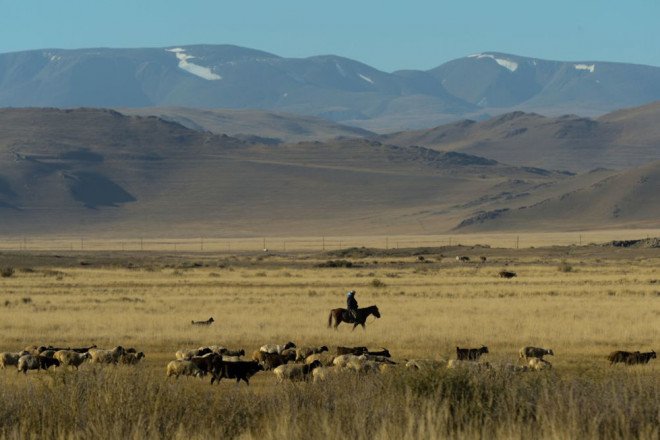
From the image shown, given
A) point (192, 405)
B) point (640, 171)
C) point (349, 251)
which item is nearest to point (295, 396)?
point (192, 405)

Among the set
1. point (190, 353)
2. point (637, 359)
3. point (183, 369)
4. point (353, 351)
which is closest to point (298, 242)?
point (353, 351)

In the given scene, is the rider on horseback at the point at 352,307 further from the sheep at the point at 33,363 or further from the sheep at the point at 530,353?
the sheep at the point at 33,363

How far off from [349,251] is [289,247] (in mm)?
28571

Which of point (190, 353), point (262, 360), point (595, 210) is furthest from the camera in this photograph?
point (595, 210)

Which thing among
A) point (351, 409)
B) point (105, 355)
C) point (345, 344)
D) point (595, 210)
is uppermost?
point (595, 210)

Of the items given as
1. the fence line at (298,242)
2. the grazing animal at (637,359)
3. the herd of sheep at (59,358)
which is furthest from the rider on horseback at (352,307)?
the fence line at (298,242)

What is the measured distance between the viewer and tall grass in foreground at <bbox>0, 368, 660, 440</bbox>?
9453 mm

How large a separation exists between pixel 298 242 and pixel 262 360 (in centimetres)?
10492

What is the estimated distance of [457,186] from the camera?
180125 mm

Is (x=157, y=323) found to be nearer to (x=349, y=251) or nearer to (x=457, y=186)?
(x=349, y=251)

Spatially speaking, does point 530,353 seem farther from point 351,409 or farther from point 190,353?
point 351,409

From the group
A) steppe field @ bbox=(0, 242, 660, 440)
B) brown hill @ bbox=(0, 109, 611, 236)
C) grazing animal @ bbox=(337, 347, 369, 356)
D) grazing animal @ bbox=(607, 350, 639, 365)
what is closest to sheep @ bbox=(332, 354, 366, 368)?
steppe field @ bbox=(0, 242, 660, 440)

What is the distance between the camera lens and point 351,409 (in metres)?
10.1

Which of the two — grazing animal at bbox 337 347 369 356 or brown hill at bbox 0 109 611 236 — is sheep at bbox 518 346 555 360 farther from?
brown hill at bbox 0 109 611 236
